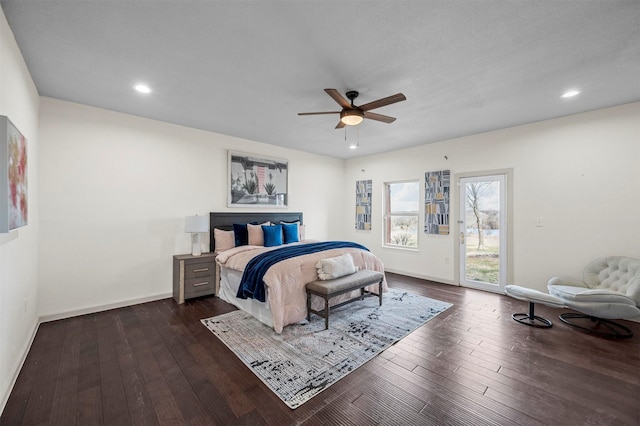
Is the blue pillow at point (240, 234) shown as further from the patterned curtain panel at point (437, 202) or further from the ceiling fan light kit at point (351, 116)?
the patterned curtain panel at point (437, 202)

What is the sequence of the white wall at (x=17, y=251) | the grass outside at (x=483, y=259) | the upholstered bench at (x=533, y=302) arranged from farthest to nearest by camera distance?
the grass outside at (x=483, y=259) < the upholstered bench at (x=533, y=302) < the white wall at (x=17, y=251)

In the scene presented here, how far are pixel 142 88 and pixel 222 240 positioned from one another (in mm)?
2339

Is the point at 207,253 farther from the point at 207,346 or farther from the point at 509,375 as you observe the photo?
the point at 509,375

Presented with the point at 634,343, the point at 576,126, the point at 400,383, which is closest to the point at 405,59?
the point at 400,383

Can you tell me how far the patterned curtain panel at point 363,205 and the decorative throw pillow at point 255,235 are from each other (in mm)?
2718

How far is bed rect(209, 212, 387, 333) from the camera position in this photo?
304cm

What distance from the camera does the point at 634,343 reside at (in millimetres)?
2711

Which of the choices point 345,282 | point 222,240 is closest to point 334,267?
point 345,282

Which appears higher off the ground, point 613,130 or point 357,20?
point 357,20

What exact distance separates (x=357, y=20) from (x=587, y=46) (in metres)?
1.94

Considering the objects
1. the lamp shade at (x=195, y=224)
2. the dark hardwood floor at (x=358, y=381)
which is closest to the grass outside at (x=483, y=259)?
the dark hardwood floor at (x=358, y=381)

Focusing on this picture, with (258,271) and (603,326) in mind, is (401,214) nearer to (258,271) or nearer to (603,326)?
(603,326)

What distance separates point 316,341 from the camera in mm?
2746

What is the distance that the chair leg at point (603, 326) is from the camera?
2900 millimetres
